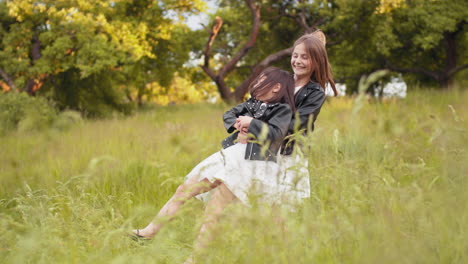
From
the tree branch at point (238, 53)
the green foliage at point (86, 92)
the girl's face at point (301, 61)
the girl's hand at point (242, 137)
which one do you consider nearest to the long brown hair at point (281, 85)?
the girl's face at point (301, 61)

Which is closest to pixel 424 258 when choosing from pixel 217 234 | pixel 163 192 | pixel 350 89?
pixel 217 234

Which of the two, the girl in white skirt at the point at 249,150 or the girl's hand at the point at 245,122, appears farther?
the girl's hand at the point at 245,122

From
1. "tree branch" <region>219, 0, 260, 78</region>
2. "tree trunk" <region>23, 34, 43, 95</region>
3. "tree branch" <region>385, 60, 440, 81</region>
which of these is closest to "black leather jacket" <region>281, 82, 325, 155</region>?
"tree branch" <region>219, 0, 260, 78</region>

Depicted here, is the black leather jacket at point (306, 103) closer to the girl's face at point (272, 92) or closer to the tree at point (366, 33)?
the girl's face at point (272, 92)

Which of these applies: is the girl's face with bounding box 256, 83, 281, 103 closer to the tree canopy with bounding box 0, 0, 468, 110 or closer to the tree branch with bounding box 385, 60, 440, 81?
the tree canopy with bounding box 0, 0, 468, 110

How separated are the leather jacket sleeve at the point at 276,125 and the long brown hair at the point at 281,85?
0.14 m

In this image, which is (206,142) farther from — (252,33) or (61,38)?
(252,33)

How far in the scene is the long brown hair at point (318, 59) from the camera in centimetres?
284

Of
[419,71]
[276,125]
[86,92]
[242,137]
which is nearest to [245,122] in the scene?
[242,137]

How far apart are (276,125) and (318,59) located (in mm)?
716

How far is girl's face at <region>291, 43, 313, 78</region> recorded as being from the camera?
285 centimetres

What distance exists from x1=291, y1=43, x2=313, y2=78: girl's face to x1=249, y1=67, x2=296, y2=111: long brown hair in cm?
11

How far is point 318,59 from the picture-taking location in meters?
2.86

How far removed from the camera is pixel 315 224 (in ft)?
4.65
